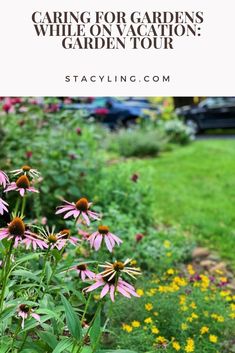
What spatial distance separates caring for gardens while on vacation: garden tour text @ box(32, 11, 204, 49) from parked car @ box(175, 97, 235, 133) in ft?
33.9

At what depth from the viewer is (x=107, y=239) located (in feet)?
5.62

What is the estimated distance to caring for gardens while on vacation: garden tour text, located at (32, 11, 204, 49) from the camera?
2285 millimetres

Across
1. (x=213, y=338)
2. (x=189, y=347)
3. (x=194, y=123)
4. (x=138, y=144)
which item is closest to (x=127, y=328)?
(x=189, y=347)

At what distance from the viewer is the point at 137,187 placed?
4352mm

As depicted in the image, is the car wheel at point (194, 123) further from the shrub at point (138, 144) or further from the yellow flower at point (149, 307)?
the yellow flower at point (149, 307)

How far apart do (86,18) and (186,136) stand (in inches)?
321

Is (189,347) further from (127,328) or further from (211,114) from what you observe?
(211,114)

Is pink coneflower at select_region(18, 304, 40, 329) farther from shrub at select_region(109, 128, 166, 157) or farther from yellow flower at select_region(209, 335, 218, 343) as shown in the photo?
shrub at select_region(109, 128, 166, 157)

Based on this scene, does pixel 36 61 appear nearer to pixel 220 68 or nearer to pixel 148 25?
pixel 148 25

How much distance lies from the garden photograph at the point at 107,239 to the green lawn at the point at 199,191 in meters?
0.01

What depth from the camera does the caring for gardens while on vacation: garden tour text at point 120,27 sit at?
90.0 inches

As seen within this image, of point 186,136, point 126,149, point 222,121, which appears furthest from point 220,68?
point 222,121

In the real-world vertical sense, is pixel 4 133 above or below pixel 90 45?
below

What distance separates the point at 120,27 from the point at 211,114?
35.6ft
